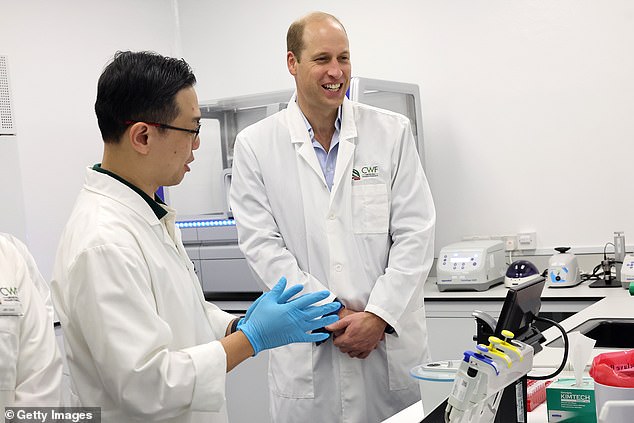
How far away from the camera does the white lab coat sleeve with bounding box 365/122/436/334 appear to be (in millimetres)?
2080

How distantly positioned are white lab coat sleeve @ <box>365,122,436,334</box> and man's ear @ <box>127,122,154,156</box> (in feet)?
2.88

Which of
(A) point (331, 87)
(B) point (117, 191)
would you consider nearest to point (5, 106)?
(A) point (331, 87)

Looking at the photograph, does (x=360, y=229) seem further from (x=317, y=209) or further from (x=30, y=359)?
(x=30, y=359)

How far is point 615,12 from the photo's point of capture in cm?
349

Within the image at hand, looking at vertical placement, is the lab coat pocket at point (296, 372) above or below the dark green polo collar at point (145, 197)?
below

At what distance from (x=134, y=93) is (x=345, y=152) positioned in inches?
34.8

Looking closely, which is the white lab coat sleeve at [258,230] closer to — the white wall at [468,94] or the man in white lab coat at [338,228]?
the man in white lab coat at [338,228]

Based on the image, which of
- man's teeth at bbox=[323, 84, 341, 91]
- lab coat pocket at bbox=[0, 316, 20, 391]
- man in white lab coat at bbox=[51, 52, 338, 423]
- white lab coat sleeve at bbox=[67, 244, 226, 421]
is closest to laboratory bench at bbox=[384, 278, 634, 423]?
man's teeth at bbox=[323, 84, 341, 91]

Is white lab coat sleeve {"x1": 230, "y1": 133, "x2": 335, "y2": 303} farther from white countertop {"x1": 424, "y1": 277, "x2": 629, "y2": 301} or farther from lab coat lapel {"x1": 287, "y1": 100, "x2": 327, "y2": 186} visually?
white countertop {"x1": 424, "y1": 277, "x2": 629, "y2": 301}

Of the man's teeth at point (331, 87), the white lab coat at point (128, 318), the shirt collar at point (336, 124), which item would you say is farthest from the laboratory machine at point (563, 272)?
the white lab coat at point (128, 318)

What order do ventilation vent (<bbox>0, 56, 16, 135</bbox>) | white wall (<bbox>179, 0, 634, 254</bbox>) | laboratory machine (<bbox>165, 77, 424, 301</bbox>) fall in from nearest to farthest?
1. ventilation vent (<bbox>0, 56, 16, 135</bbox>)
2. white wall (<bbox>179, 0, 634, 254</bbox>)
3. laboratory machine (<bbox>165, 77, 424, 301</bbox>)

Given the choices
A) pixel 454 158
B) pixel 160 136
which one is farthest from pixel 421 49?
pixel 160 136

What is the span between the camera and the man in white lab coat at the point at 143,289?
1.30 meters

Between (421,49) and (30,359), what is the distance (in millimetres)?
2923
